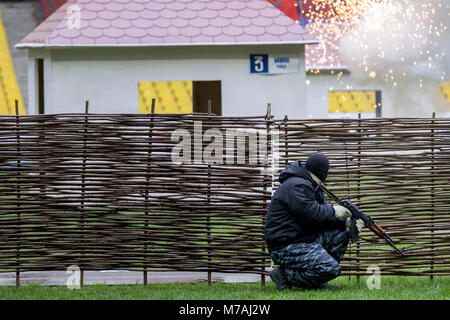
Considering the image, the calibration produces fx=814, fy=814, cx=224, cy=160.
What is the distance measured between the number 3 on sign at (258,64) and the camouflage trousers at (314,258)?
868 cm

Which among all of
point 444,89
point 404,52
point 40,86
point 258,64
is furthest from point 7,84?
A: point 444,89

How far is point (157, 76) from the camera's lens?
633 inches

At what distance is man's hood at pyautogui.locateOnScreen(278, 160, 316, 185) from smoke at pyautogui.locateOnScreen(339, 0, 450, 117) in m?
17.3

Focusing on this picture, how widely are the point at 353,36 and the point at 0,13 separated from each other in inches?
521

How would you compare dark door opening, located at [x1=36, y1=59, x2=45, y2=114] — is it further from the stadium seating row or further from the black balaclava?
the black balaclava

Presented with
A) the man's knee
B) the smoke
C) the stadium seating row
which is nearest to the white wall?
the man's knee

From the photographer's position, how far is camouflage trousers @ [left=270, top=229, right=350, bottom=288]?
755 cm

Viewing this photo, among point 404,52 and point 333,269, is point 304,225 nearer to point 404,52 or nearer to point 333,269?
point 333,269

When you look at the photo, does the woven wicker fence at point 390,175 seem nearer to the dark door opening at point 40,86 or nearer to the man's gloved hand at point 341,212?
the man's gloved hand at point 341,212

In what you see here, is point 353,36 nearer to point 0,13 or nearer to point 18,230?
point 0,13

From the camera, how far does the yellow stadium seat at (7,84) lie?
24641 mm

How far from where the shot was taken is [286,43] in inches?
618
